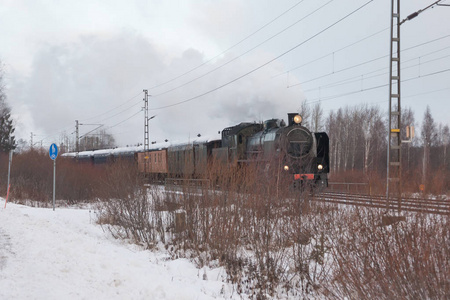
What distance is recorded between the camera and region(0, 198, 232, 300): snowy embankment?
18.9 ft

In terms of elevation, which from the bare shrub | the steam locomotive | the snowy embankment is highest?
the steam locomotive

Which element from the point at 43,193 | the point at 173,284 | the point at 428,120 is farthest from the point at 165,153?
the point at 428,120

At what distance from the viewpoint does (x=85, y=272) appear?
6738mm

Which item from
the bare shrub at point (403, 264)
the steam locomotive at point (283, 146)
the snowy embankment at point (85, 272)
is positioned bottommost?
the snowy embankment at point (85, 272)

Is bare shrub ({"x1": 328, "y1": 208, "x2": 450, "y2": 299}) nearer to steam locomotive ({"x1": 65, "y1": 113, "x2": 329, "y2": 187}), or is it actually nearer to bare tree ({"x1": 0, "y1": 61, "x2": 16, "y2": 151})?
steam locomotive ({"x1": 65, "y1": 113, "x2": 329, "y2": 187})

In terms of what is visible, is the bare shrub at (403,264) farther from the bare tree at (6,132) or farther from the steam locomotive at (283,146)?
the bare tree at (6,132)

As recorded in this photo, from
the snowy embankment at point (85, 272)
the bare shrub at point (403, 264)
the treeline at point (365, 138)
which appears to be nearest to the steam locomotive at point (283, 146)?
the snowy embankment at point (85, 272)

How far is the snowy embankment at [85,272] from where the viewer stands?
5746mm

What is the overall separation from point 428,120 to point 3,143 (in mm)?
55020

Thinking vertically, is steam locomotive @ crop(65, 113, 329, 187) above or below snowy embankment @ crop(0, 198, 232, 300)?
above

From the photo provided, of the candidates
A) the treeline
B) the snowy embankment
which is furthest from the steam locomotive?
the treeline

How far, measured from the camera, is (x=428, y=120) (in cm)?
5188

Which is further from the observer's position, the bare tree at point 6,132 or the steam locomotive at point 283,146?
the bare tree at point 6,132

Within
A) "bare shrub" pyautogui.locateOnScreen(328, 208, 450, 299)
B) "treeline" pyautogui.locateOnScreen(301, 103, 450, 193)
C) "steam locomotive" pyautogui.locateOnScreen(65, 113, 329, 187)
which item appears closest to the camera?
"bare shrub" pyautogui.locateOnScreen(328, 208, 450, 299)
